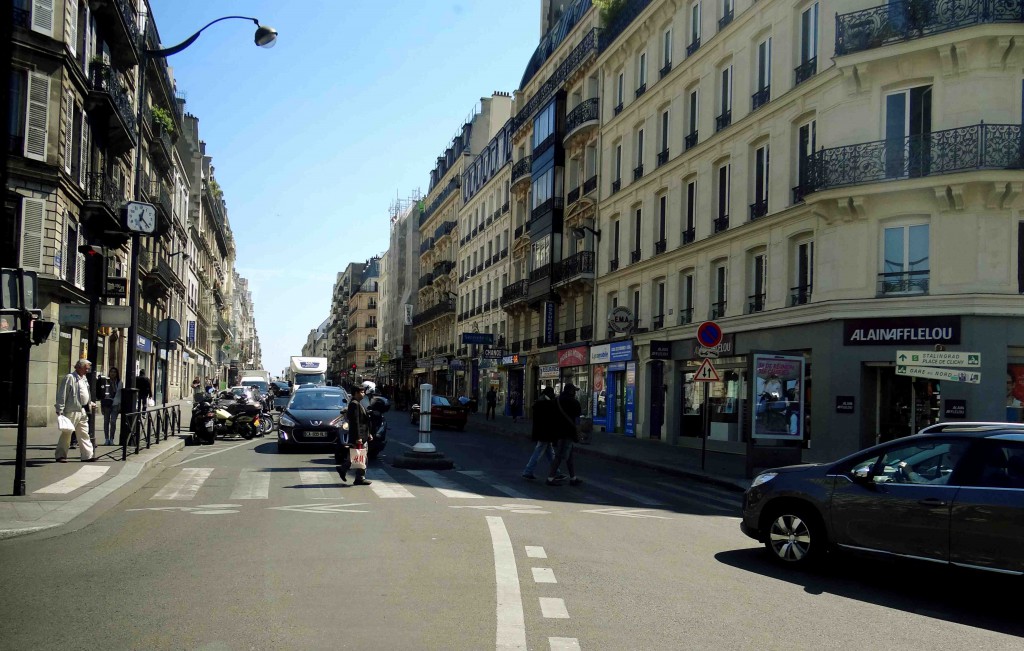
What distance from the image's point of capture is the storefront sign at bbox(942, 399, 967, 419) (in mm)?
19312

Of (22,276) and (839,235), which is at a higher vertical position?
(839,235)

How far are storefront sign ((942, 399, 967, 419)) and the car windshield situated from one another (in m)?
12.9

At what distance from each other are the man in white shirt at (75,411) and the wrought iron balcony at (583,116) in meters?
26.0

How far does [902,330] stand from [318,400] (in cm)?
1301

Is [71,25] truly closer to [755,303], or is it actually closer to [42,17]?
[42,17]

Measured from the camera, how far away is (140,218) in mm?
20078

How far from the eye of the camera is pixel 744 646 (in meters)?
5.71

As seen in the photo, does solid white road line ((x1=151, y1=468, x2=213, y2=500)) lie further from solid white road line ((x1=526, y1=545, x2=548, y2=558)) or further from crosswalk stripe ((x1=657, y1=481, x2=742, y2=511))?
crosswalk stripe ((x1=657, y1=481, x2=742, y2=511))

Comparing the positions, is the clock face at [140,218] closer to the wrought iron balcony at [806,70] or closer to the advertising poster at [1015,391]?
the wrought iron balcony at [806,70]

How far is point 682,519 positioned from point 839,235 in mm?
12143

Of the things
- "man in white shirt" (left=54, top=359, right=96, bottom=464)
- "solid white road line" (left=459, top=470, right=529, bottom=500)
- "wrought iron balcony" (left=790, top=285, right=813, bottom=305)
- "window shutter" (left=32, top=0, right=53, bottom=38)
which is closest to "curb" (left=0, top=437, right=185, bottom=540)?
"man in white shirt" (left=54, top=359, right=96, bottom=464)

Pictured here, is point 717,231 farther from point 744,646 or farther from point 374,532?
point 744,646

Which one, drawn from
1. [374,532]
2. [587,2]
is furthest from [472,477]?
[587,2]

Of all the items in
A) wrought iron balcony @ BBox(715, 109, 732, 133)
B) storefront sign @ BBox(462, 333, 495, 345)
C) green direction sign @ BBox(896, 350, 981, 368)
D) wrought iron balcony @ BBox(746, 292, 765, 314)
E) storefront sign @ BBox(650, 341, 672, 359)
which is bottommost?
green direction sign @ BBox(896, 350, 981, 368)
